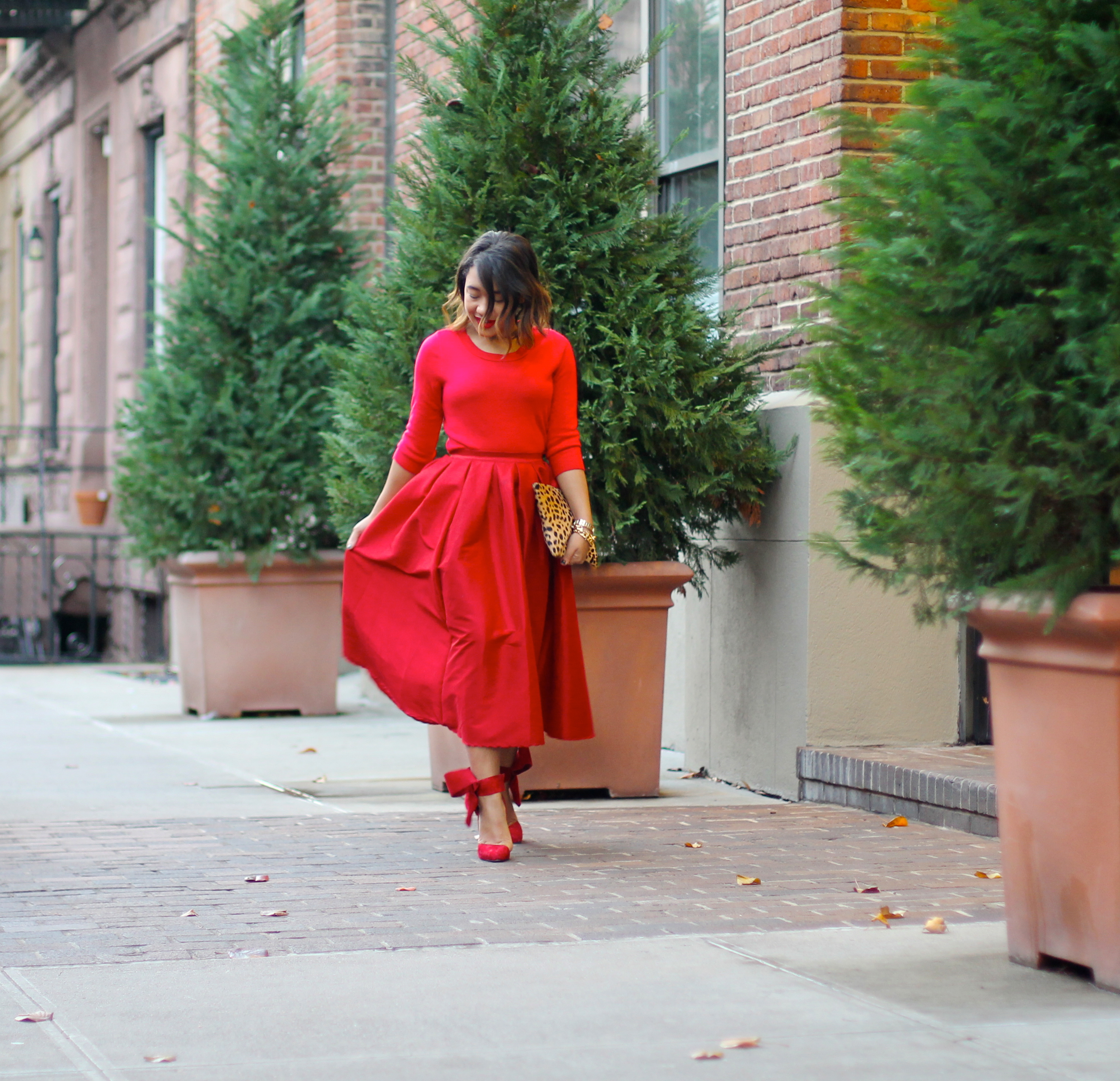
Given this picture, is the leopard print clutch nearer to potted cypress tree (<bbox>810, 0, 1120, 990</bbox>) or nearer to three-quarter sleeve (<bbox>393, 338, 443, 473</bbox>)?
three-quarter sleeve (<bbox>393, 338, 443, 473</bbox>)

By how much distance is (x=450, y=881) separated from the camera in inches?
208

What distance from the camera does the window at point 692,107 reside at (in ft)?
27.3

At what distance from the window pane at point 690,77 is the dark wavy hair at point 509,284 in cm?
268

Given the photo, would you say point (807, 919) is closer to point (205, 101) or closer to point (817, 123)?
point (817, 123)

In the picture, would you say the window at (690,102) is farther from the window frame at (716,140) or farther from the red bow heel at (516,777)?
the red bow heel at (516,777)

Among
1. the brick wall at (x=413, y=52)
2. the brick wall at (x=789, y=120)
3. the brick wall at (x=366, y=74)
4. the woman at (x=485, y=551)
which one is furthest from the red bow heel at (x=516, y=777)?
the brick wall at (x=366, y=74)

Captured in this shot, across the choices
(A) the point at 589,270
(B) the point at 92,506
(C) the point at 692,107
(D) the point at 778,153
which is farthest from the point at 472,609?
(B) the point at 92,506

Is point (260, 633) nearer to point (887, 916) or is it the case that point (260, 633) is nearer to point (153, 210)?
point (887, 916)

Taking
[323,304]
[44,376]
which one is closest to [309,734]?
[323,304]

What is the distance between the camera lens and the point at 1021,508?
3627 millimetres

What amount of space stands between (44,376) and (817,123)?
15.1m

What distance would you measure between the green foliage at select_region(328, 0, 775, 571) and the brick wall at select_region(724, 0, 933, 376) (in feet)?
1.55

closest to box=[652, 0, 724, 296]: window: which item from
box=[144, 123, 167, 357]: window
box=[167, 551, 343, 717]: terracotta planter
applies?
box=[167, 551, 343, 717]: terracotta planter

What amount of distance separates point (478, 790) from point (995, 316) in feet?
8.56
